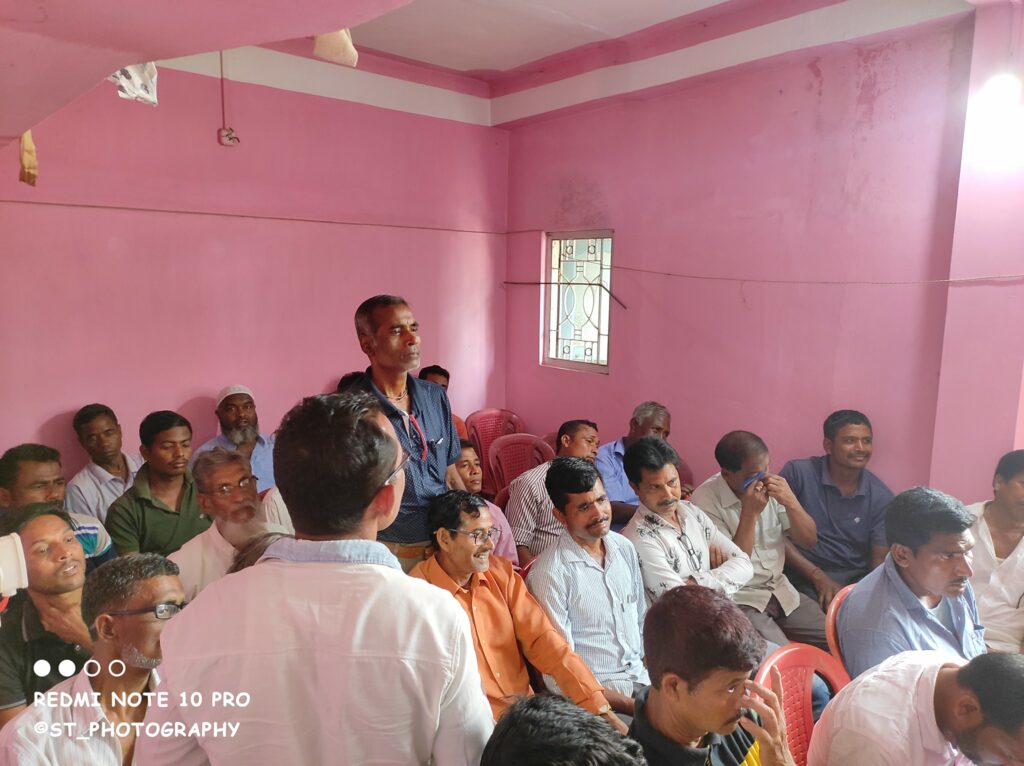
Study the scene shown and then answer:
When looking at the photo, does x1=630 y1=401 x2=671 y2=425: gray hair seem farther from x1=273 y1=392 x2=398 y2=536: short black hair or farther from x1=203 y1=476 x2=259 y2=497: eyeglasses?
x1=273 y1=392 x2=398 y2=536: short black hair

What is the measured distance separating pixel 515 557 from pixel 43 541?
182 centimetres

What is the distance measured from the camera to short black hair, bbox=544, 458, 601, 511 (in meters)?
2.35

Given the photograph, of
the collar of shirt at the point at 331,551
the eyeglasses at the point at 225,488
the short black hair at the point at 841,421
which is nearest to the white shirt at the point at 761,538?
the short black hair at the point at 841,421

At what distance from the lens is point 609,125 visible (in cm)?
474

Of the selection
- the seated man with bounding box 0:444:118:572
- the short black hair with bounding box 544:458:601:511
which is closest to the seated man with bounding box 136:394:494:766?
the short black hair with bounding box 544:458:601:511

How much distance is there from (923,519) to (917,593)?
22 cm

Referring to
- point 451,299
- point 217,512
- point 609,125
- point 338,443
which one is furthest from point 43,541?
point 609,125

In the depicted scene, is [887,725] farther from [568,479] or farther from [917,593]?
[568,479]

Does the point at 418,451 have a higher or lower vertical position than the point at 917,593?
higher

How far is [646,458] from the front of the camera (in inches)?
104

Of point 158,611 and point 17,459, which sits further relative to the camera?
point 17,459

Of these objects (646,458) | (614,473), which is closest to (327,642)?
(646,458)

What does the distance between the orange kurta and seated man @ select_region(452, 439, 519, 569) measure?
762mm

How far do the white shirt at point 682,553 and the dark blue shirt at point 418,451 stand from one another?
33.2 inches
